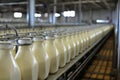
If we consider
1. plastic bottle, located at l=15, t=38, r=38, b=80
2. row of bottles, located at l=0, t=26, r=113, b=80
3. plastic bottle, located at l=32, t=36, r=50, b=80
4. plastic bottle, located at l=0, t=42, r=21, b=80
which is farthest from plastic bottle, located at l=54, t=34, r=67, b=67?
plastic bottle, located at l=0, t=42, r=21, b=80

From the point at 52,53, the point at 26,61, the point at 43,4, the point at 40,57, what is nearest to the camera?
the point at 26,61

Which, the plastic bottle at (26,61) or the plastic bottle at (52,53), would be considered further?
the plastic bottle at (52,53)

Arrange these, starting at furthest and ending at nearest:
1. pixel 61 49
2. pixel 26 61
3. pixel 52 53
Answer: pixel 61 49, pixel 52 53, pixel 26 61

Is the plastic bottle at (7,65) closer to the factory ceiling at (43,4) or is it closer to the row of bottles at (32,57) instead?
the row of bottles at (32,57)

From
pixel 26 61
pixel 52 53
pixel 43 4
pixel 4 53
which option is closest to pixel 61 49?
pixel 52 53

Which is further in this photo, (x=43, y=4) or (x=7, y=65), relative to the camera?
(x=43, y=4)

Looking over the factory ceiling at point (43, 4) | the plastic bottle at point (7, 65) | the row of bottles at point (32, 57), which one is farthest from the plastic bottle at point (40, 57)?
the factory ceiling at point (43, 4)

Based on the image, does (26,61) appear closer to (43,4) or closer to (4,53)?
(4,53)

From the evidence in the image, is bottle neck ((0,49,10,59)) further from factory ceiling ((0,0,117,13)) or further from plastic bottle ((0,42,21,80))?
factory ceiling ((0,0,117,13))

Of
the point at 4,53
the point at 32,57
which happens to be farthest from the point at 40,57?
the point at 4,53

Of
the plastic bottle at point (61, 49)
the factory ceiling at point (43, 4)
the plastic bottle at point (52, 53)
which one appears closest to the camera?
the plastic bottle at point (52, 53)

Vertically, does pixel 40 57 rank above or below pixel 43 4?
below

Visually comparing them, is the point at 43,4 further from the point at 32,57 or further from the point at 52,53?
the point at 32,57

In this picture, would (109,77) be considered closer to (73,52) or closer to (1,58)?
(73,52)
